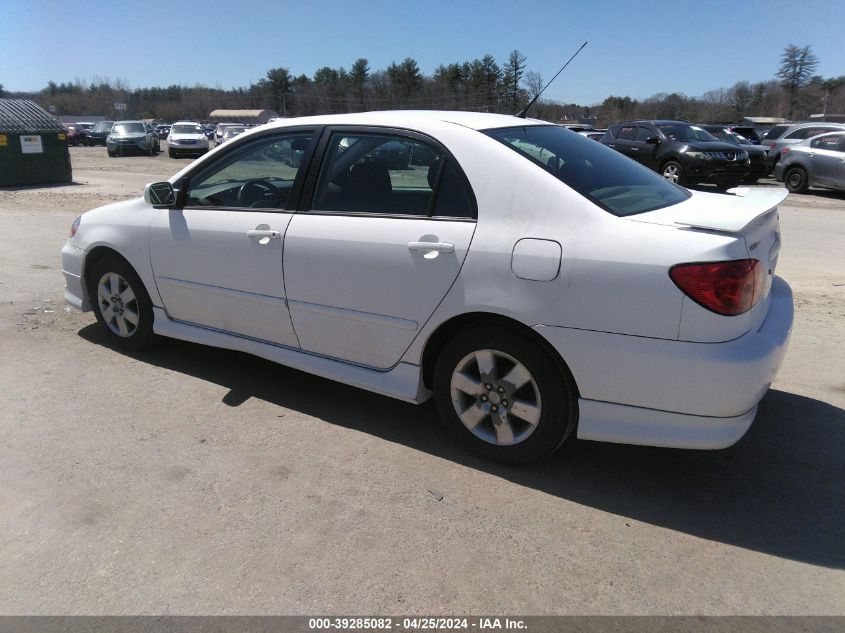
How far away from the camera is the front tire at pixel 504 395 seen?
10.2ft

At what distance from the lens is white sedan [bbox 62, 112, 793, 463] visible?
2793 mm

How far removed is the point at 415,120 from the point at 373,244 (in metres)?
0.74

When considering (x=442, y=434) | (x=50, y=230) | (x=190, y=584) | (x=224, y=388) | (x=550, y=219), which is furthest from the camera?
(x=50, y=230)

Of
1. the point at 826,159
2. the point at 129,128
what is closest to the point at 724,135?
the point at 826,159

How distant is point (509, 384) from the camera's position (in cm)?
320

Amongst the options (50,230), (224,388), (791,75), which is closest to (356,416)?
(224,388)

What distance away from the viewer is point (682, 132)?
16.6 metres

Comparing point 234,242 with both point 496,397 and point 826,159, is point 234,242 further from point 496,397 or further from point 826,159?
point 826,159

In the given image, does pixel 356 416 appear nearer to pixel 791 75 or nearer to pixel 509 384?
pixel 509 384

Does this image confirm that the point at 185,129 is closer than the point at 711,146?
No

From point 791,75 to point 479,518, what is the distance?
293 feet

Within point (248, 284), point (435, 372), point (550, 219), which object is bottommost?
point (435, 372)

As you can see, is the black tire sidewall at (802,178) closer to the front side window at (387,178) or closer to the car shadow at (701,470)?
the car shadow at (701,470)

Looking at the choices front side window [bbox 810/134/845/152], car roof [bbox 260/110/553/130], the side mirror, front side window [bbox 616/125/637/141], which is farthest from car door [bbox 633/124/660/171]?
the side mirror
